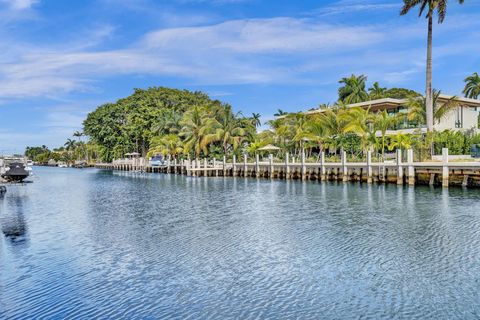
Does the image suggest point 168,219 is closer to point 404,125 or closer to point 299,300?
point 299,300

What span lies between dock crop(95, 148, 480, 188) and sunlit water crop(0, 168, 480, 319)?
367 inches

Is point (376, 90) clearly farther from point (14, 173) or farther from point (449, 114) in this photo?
point (14, 173)

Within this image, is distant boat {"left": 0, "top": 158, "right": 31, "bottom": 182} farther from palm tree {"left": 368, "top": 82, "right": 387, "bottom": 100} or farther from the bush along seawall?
palm tree {"left": 368, "top": 82, "right": 387, "bottom": 100}

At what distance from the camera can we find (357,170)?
42906 mm

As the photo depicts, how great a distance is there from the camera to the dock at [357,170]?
112 ft

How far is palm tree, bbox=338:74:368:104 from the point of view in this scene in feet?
260

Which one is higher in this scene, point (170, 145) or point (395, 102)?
point (395, 102)

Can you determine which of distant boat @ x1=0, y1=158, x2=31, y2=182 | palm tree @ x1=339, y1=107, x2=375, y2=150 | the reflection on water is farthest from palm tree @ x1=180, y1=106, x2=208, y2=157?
the reflection on water

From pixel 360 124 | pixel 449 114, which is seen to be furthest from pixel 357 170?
pixel 449 114

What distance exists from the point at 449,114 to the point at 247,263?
46.8 meters

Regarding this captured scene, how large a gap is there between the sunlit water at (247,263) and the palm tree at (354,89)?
182 ft

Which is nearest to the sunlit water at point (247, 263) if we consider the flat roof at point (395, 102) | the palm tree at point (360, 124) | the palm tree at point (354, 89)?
the palm tree at point (360, 124)

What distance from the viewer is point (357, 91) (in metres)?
79.3

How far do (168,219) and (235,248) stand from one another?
318 inches
